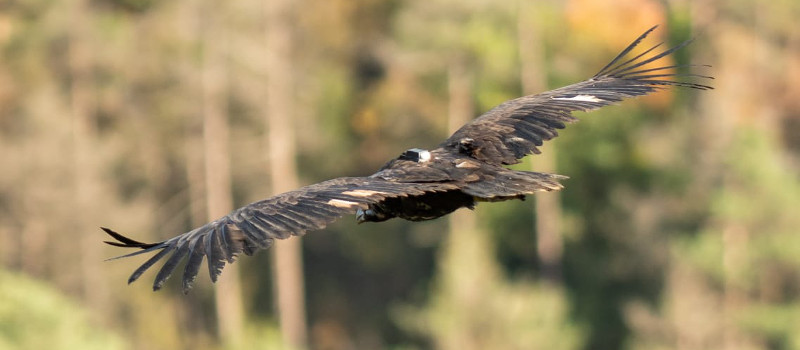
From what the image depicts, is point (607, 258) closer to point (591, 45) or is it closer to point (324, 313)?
point (591, 45)

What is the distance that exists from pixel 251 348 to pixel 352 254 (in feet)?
53.2

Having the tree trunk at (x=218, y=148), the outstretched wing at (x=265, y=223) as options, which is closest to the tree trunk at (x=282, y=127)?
the tree trunk at (x=218, y=148)

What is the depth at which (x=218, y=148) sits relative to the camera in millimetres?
38344

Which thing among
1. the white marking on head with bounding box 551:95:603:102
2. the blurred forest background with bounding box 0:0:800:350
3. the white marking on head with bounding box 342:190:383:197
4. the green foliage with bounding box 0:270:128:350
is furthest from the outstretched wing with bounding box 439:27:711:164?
the blurred forest background with bounding box 0:0:800:350

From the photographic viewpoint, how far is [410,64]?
38.2 m

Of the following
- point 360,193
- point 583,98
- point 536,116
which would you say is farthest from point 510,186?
point 583,98

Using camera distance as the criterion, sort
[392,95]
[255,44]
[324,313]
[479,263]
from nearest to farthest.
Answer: [479,263] < [255,44] < [392,95] < [324,313]

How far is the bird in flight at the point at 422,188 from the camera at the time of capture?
947 cm

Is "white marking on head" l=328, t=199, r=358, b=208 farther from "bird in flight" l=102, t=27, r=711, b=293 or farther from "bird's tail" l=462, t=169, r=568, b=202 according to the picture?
"bird's tail" l=462, t=169, r=568, b=202

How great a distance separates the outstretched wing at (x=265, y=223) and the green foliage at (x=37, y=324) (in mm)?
16773

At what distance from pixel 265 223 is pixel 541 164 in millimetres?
28753

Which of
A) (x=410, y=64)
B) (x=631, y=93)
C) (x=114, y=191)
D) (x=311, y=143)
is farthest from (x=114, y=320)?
(x=631, y=93)

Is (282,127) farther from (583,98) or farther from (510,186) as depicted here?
(510,186)

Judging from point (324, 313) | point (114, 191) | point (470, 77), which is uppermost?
point (470, 77)
